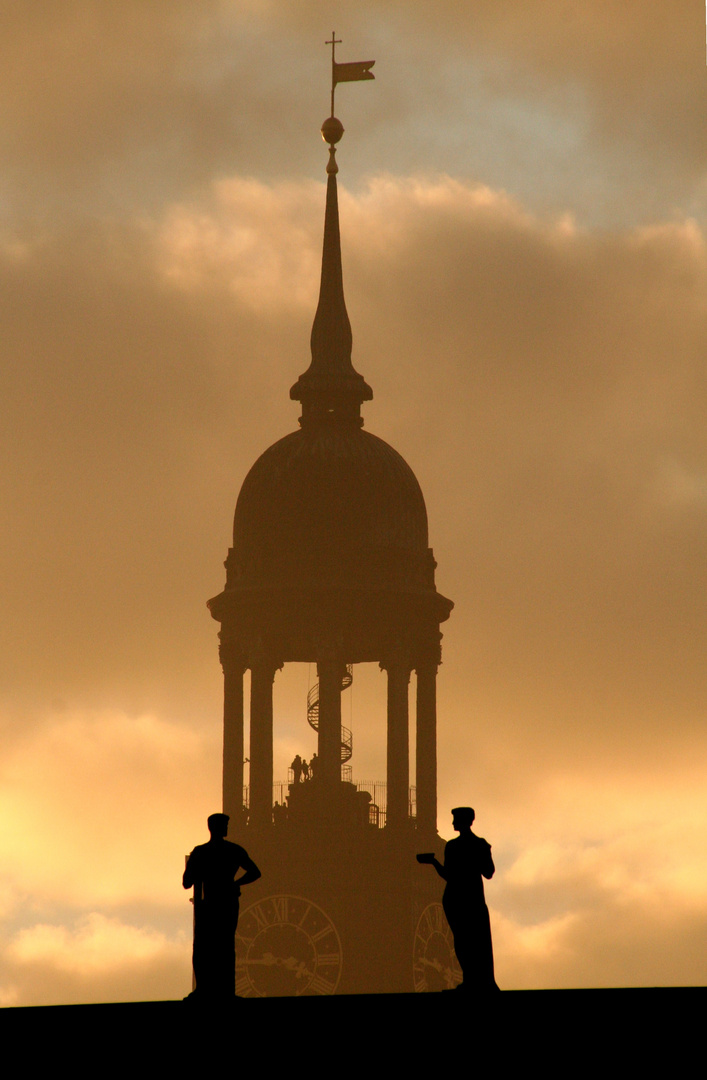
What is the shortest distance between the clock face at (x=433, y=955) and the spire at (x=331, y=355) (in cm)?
1880

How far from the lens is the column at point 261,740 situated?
124375mm

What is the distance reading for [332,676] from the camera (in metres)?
124

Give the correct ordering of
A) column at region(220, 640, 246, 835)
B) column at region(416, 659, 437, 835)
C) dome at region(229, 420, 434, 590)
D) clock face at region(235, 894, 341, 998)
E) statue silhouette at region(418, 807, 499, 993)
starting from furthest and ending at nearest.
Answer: dome at region(229, 420, 434, 590) < column at region(416, 659, 437, 835) < column at region(220, 640, 246, 835) < clock face at region(235, 894, 341, 998) < statue silhouette at region(418, 807, 499, 993)

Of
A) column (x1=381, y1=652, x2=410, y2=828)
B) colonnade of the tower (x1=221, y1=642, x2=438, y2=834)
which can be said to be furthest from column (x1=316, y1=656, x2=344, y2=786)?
column (x1=381, y1=652, x2=410, y2=828)

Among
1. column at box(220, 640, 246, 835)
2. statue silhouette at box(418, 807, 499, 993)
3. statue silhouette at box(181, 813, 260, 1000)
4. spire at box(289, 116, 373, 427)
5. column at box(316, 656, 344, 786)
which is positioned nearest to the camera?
statue silhouette at box(181, 813, 260, 1000)

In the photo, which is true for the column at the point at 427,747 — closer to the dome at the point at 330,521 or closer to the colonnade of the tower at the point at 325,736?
the colonnade of the tower at the point at 325,736

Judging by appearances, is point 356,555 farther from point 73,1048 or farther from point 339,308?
point 73,1048

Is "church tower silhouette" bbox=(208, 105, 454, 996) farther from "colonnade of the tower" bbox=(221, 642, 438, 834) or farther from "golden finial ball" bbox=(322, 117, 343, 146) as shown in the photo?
"golden finial ball" bbox=(322, 117, 343, 146)

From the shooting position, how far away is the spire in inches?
5113

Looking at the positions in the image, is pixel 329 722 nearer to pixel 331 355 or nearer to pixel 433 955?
pixel 433 955

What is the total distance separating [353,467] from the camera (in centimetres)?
12775

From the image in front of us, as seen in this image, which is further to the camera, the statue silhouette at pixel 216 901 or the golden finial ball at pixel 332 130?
the golden finial ball at pixel 332 130

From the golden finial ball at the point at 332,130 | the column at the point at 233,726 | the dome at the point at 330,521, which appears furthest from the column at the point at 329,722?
the golden finial ball at the point at 332,130

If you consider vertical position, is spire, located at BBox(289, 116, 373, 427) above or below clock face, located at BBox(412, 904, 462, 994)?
above
